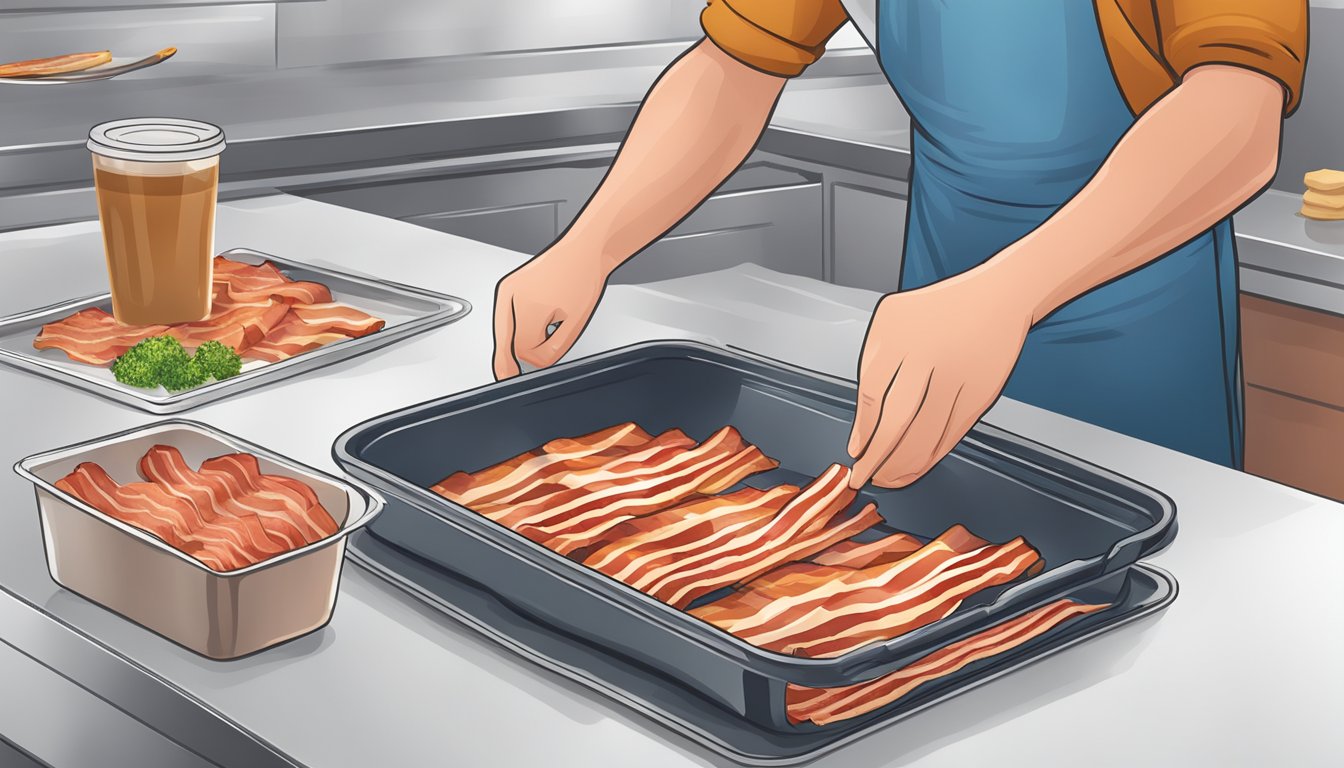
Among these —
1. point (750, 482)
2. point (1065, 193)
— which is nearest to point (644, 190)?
point (750, 482)

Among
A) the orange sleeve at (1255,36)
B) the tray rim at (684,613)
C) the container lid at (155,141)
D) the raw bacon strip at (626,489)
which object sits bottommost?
the raw bacon strip at (626,489)

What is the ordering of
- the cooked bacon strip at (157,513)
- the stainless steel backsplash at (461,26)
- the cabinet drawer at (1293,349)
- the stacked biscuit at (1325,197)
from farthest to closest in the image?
the stainless steel backsplash at (461,26) → the stacked biscuit at (1325,197) → the cabinet drawer at (1293,349) → the cooked bacon strip at (157,513)

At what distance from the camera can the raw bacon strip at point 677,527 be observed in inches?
31.2

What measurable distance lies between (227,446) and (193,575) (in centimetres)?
18

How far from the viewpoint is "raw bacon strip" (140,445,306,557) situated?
74 centimetres

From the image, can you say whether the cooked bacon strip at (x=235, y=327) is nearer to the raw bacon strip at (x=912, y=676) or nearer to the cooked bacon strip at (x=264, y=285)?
the cooked bacon strip at (x=264, y=285)

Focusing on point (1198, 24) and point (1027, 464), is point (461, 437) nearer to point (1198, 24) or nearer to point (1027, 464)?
point (1027, 464)

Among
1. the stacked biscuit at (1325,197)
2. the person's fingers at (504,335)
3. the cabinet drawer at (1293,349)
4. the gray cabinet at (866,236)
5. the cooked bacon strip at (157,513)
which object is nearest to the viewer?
the cooked bacon strip at (157,513)

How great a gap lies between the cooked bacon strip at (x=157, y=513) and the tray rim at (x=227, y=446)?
1cm

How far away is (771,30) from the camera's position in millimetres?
1205

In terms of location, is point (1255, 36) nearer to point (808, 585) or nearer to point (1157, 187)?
point (1157, 187)

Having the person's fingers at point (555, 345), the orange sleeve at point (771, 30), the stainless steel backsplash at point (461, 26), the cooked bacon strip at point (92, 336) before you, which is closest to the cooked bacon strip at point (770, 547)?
the person's fingers at point (555, 345)

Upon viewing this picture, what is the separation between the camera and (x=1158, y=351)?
4.44 feet

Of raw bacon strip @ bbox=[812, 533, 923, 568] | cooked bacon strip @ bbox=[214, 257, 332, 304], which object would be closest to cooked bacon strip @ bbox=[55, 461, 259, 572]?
raw bacon strip @ bbox=[812, 533, 923, 568]
